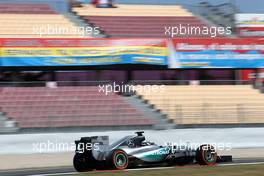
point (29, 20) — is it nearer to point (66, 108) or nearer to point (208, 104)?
point (66, 108)

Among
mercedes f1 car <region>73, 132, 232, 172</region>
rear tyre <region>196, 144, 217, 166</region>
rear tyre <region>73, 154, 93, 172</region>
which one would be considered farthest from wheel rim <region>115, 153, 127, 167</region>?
rear tyre <region>196, 144, 217, 166</region>

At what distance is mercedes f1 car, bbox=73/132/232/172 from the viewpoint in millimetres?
15398

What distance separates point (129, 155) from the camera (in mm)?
15789

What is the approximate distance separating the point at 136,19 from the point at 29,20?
249 inches

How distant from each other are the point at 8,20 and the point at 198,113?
1261cm

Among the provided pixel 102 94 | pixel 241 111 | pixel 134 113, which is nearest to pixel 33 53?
pixel 102 94

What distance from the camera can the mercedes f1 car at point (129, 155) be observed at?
15398 millimetres

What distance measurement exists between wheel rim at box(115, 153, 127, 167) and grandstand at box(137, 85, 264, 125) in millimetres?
9867

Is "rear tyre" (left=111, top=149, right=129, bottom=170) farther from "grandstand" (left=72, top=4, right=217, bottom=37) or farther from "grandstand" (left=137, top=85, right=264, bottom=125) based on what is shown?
"grandstand" (left=72, top=4, right=217, bottom=37)

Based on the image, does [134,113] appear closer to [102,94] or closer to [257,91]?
[102,94]

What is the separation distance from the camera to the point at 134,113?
25.7m

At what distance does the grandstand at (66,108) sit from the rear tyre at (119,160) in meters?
8.17

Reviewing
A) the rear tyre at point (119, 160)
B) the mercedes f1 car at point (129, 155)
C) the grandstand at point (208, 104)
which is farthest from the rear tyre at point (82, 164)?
the grandstand at point (208, 104)

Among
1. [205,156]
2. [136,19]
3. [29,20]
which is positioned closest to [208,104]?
[136,19]
